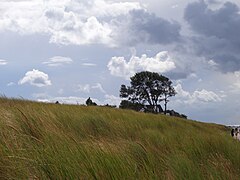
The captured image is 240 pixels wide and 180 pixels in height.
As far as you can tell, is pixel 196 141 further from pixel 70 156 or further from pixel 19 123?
pixel 70 156

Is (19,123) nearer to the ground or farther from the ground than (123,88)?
nearer to the ground

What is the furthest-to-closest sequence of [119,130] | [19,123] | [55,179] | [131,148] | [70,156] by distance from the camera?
[119,130]
[19,123]
[131,148]
[70,156]
[55,179]

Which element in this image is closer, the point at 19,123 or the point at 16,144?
the point at 16,144

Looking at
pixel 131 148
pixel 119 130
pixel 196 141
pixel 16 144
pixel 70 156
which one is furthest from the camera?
pixel 119 130

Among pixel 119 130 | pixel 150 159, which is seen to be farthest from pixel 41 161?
pixel 119 130

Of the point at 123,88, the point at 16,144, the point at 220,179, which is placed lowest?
the point at 220,179

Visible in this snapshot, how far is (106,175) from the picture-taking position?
3920mm

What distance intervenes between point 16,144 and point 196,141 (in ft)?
14.5

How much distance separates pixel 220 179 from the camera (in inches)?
195

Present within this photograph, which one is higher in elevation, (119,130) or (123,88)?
(123,88)

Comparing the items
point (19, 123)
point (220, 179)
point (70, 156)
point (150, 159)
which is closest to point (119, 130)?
point (19, 123)

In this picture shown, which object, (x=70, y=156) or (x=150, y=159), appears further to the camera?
(x=150, y=159)

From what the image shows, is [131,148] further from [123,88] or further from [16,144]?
[123,88]

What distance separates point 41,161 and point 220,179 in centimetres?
225
